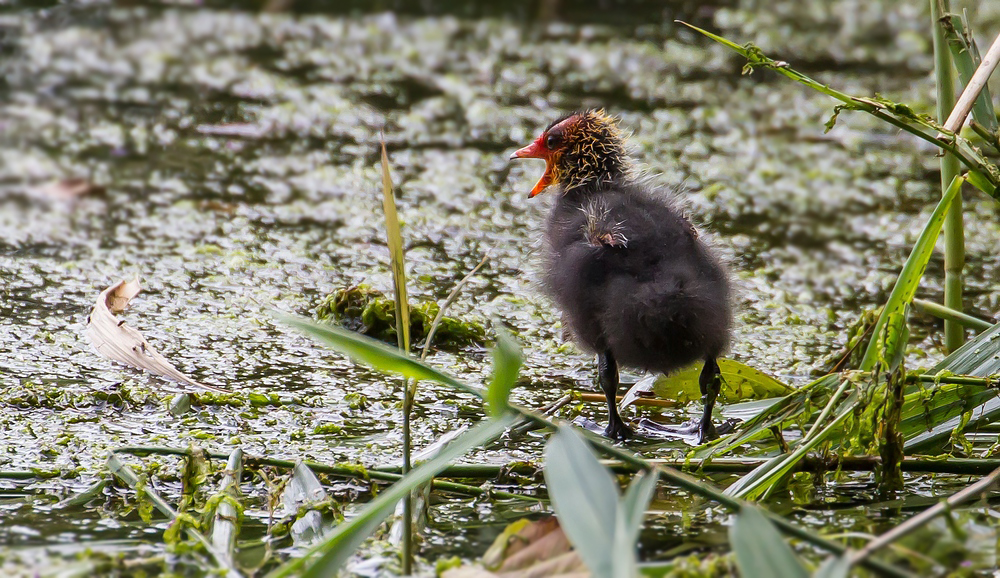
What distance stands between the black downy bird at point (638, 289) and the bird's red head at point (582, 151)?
26 centimetres

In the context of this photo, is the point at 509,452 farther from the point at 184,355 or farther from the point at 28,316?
the point at 28,316

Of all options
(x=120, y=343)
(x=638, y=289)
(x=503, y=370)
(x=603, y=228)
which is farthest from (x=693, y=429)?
(x=120, y=343)

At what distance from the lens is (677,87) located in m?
6.02

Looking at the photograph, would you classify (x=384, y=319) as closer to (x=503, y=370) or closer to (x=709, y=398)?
(x=709, y=398)

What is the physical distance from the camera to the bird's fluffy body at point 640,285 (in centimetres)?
252

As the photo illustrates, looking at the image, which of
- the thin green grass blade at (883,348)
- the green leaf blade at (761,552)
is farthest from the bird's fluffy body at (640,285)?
the green leaf blade at (761,552)

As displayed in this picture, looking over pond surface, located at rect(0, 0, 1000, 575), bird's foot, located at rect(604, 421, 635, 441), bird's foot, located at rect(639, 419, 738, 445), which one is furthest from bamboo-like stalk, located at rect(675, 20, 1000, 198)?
bird's foot, located at rect(604, 421, 635, 441)

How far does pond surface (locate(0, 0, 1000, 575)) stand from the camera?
2.51 metres

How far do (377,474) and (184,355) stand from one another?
1185 mm

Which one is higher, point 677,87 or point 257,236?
point 677,87

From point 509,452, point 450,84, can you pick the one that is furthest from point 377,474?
point 450,84

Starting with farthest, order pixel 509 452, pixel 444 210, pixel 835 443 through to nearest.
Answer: pixel 444 210
pixel 509 452
pixel 835 443

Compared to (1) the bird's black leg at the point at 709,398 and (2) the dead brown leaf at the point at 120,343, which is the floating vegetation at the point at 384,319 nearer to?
(2) the dead brown leaf at the point at 120,343

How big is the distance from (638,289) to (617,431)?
37 centimetres
